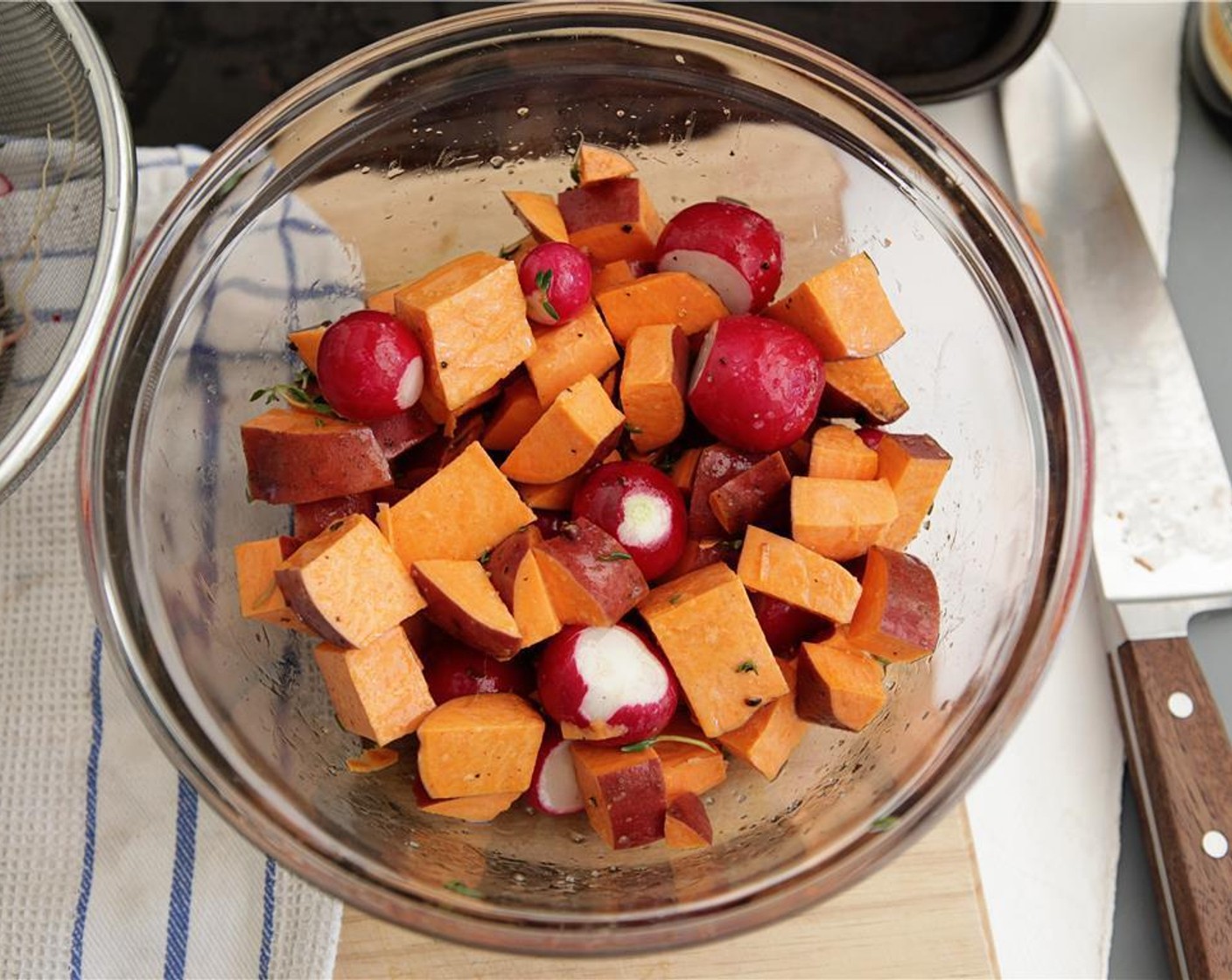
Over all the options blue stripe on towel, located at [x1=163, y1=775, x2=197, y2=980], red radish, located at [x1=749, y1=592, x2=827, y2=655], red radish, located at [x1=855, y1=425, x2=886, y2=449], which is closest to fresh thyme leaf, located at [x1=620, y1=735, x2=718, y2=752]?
red radish, located at [x1=749, y1=592, x2=827, y2=655]

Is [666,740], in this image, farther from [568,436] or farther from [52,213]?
[52,213]

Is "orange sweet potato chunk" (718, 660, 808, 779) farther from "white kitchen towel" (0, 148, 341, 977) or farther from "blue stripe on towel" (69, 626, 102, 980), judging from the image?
"blue stripe on towel" (69, 626, 102, 980)

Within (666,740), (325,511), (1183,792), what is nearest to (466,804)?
Result: (666,740)

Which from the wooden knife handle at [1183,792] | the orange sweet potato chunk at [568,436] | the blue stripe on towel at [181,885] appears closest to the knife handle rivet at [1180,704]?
the wooden knife handle at [1183,792]

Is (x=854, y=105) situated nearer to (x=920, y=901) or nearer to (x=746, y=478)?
(x=746, y=478)

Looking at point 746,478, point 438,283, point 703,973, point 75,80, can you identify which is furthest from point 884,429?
point 75,80

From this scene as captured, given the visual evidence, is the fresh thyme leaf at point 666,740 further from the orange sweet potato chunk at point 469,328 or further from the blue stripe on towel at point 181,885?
the blue stripe on towel at point 181,885
